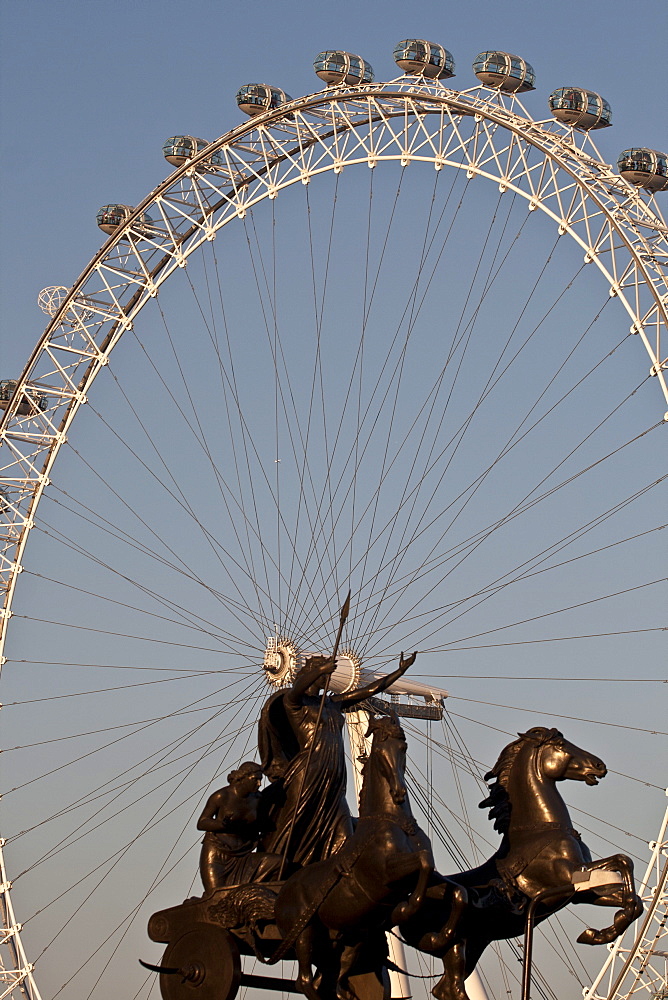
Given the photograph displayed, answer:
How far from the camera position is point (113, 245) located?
1358 inches

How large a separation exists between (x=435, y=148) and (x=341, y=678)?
8.26m

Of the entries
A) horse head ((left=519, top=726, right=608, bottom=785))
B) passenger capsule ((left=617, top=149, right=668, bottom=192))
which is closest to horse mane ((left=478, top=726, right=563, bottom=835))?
horse head ((left=519, top=726, right=608, bottom=785))

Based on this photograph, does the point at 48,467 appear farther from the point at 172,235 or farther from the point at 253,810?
the point at 253,810

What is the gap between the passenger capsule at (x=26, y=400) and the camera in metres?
36.2

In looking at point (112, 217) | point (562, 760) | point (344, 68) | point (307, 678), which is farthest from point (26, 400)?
point (562, 760)

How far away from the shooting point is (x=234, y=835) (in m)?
22.4

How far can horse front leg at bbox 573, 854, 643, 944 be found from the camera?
63.0 feet

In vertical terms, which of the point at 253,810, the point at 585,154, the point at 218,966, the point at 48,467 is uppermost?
the point at 585,154

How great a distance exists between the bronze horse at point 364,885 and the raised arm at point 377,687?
0.62 m

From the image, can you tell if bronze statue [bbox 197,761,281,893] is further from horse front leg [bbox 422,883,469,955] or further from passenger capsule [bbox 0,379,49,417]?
passenger capsule [bbox 0,379,49,417]

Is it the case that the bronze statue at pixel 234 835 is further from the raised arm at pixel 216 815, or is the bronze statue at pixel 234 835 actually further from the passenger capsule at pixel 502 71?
the passenger capsule at pixel 502 71

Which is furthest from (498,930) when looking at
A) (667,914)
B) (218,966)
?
(667,914)

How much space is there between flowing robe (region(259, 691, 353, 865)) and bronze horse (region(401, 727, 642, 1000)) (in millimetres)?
2391

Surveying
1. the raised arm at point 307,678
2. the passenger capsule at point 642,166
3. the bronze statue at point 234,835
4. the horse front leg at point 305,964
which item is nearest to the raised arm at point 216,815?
the bronze statue at point 234,835
